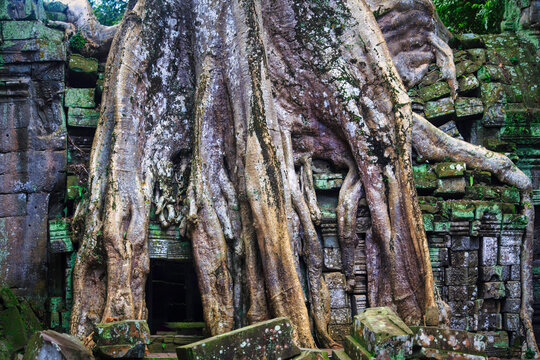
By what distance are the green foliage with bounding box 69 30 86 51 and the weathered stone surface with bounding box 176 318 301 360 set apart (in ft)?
15.0

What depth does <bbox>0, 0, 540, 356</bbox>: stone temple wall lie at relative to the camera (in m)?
5.71

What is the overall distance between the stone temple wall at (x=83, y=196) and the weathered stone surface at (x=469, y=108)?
0.01 m

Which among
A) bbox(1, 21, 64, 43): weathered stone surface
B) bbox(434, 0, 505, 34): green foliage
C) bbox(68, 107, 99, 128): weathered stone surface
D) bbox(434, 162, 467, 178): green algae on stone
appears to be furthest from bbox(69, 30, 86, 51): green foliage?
bbox(434, 0, 505, 34): green foliage

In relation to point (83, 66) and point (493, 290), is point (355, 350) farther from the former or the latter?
point (83, 66)

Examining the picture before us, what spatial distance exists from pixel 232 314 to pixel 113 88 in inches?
101

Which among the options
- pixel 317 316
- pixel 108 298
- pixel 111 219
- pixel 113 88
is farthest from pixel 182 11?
pixel 317 316

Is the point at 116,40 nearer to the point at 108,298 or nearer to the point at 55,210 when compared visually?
the point at 55,210

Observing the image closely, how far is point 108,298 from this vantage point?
503cm

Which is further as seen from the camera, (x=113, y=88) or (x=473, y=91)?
(x=473, y=91)

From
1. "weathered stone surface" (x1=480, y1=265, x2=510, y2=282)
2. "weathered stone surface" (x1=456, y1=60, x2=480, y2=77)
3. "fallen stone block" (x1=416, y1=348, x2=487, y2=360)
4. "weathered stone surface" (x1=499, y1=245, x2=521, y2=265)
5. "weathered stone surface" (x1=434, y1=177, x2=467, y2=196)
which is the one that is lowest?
"fallen stone block" (x1=416, y1=348, x2=487, y2=360)

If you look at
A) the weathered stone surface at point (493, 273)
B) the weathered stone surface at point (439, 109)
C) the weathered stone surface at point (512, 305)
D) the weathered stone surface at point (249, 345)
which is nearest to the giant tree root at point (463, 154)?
the weathered stone surface at point (439, 109)

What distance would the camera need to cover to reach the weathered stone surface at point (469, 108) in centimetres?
692

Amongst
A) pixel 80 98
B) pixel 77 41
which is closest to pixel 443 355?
pixel 80 98

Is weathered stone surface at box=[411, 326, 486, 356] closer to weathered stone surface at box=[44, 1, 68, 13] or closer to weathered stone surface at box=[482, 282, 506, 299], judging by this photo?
weathered stone surface at box=[482, 282, 506, 299]
